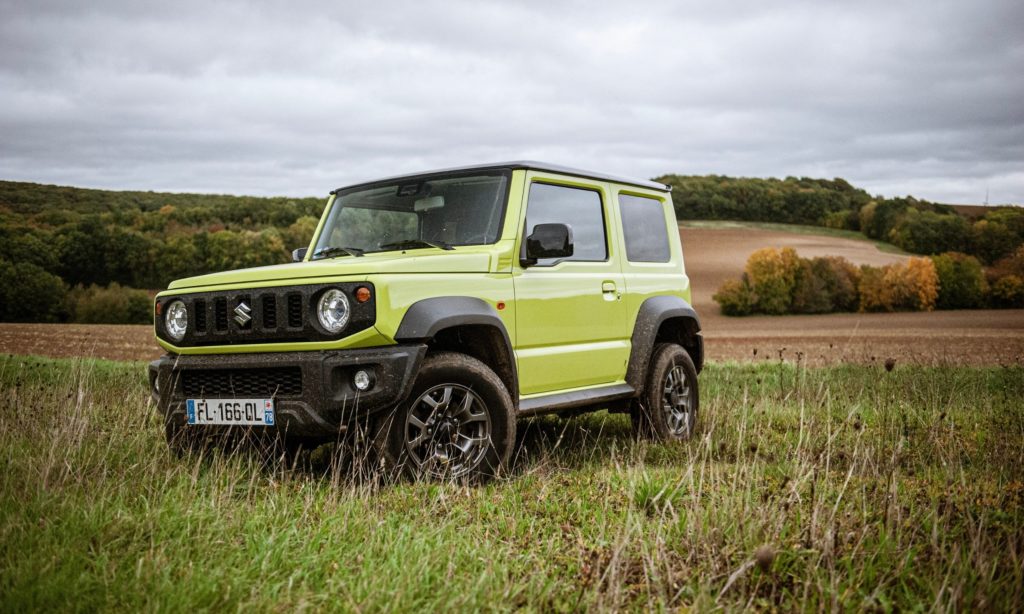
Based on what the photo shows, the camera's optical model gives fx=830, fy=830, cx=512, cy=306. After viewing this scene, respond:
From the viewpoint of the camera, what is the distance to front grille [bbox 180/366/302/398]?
4.40m

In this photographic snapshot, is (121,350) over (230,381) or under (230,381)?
under

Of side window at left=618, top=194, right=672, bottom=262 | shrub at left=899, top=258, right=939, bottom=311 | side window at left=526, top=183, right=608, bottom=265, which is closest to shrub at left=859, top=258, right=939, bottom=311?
shrub at left=899, top=258, right=939, bottom=311

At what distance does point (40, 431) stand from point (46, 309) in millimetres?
14902

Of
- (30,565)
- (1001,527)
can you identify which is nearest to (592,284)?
(1001,527)

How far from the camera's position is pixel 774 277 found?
36.9 meters

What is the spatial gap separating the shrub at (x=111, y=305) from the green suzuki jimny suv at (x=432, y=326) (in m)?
15.9

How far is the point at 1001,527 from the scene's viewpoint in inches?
141

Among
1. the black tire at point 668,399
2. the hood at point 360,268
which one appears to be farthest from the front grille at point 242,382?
the black tire at point 668,399

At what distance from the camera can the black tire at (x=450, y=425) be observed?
439 centimetres

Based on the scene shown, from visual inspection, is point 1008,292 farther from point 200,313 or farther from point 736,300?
point 200,313

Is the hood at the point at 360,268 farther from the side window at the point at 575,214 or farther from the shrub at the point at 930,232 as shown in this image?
the shrub at the point at 930,232

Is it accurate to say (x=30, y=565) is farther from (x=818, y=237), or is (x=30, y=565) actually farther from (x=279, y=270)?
(x=818, y=237)

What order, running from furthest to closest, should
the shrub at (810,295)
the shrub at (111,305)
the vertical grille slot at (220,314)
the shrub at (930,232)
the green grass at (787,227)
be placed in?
the green grass at (787,227), the shrub at (930,232), the shrub at (810,295), the shrub at (111,305), the vertical grille slot at (220,314)

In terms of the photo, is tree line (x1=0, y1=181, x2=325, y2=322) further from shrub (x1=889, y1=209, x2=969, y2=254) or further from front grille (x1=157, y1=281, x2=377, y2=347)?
shrub (x1=889, y1=209, x2=969, y2=254)
